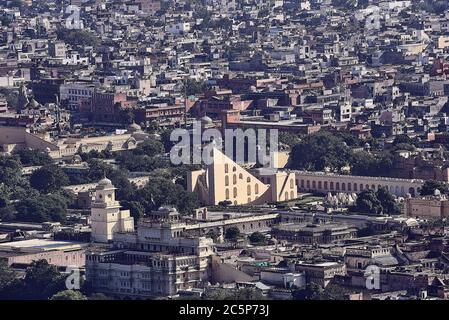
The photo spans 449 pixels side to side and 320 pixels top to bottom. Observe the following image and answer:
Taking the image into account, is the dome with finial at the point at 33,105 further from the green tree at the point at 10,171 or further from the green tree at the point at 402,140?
the green tree at the point at 402,140

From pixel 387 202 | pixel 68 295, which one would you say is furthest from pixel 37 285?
pixel 387 202

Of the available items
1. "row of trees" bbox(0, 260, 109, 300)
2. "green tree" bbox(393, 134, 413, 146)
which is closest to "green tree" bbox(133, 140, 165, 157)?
"green tree" bbox(393, 134, 413, 146)

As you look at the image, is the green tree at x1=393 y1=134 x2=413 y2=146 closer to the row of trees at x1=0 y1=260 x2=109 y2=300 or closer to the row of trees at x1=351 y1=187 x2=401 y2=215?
the row of trees at x1=351 y1=187 x2=401 y2=215

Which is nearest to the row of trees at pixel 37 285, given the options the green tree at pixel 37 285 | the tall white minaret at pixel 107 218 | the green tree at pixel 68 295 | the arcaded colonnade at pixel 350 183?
the green tree at pixel 37 285

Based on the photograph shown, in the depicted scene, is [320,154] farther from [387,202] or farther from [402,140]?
[387,202]
